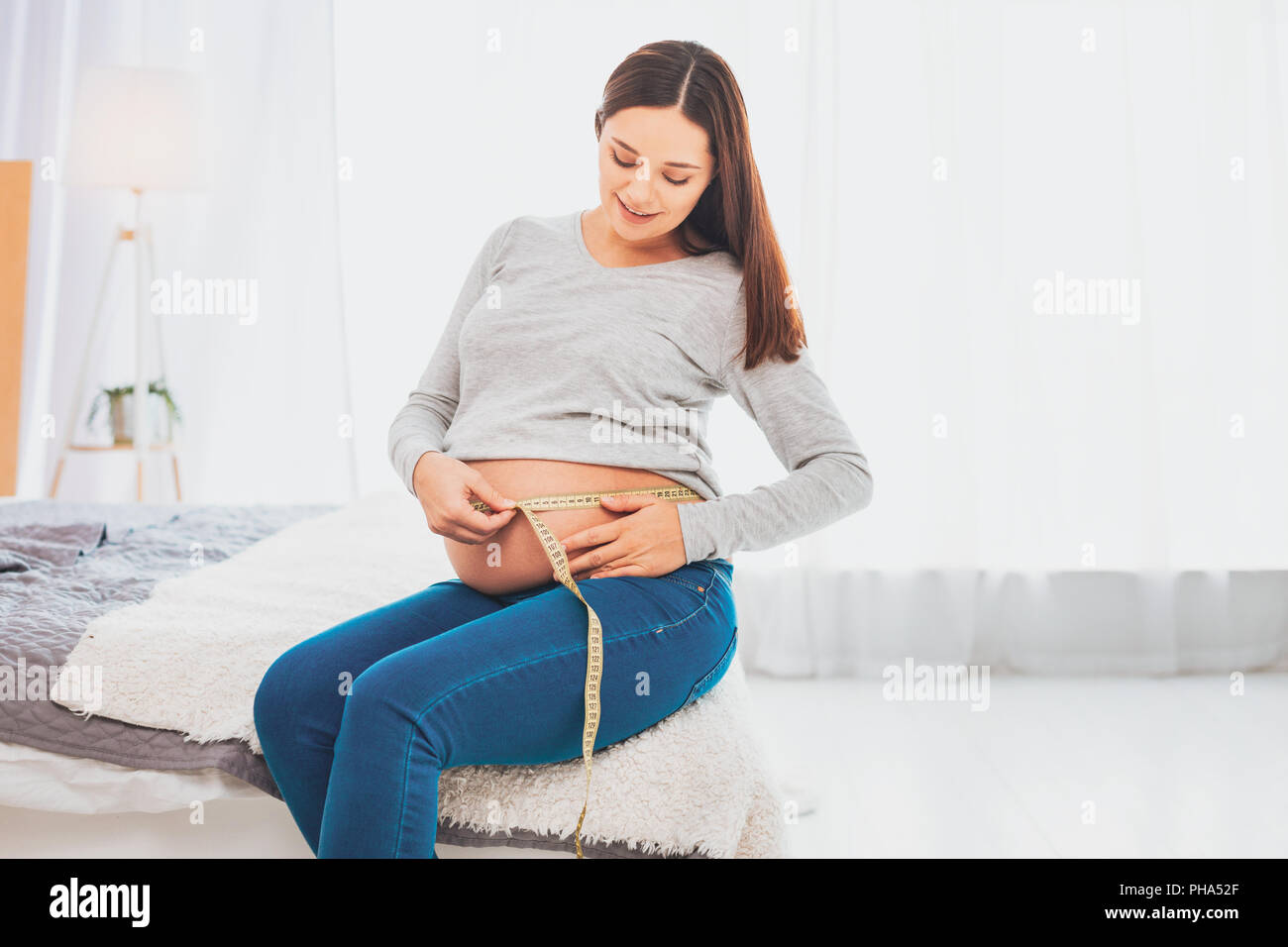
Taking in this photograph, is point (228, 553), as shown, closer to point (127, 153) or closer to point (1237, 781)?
point (127, 153)

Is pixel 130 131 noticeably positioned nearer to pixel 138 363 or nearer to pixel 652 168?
pixel 138 363

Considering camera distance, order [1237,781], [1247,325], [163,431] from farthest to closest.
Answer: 1. [163,431]
2. [1247,325]
3. [1237,781]

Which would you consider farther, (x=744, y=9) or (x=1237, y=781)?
(x=744, y=9)

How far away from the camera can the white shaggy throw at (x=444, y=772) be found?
3.38ft

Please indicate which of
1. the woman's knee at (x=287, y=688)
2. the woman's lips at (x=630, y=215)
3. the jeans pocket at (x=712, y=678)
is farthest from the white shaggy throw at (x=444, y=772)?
the woman's lips at (x=630, y=215)

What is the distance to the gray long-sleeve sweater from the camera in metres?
1.18

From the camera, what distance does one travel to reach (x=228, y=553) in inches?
76.9

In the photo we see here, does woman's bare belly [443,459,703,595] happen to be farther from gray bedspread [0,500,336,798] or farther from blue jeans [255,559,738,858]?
gray bedspread [0,500,336,798]

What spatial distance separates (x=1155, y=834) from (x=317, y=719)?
167 cm

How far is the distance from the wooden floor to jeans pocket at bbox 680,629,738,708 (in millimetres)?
534

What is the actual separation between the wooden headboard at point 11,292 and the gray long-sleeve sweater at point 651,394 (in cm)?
244

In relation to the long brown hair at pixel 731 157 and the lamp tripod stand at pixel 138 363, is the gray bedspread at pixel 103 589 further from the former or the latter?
the lamp tripod stand at pixel 138 363
